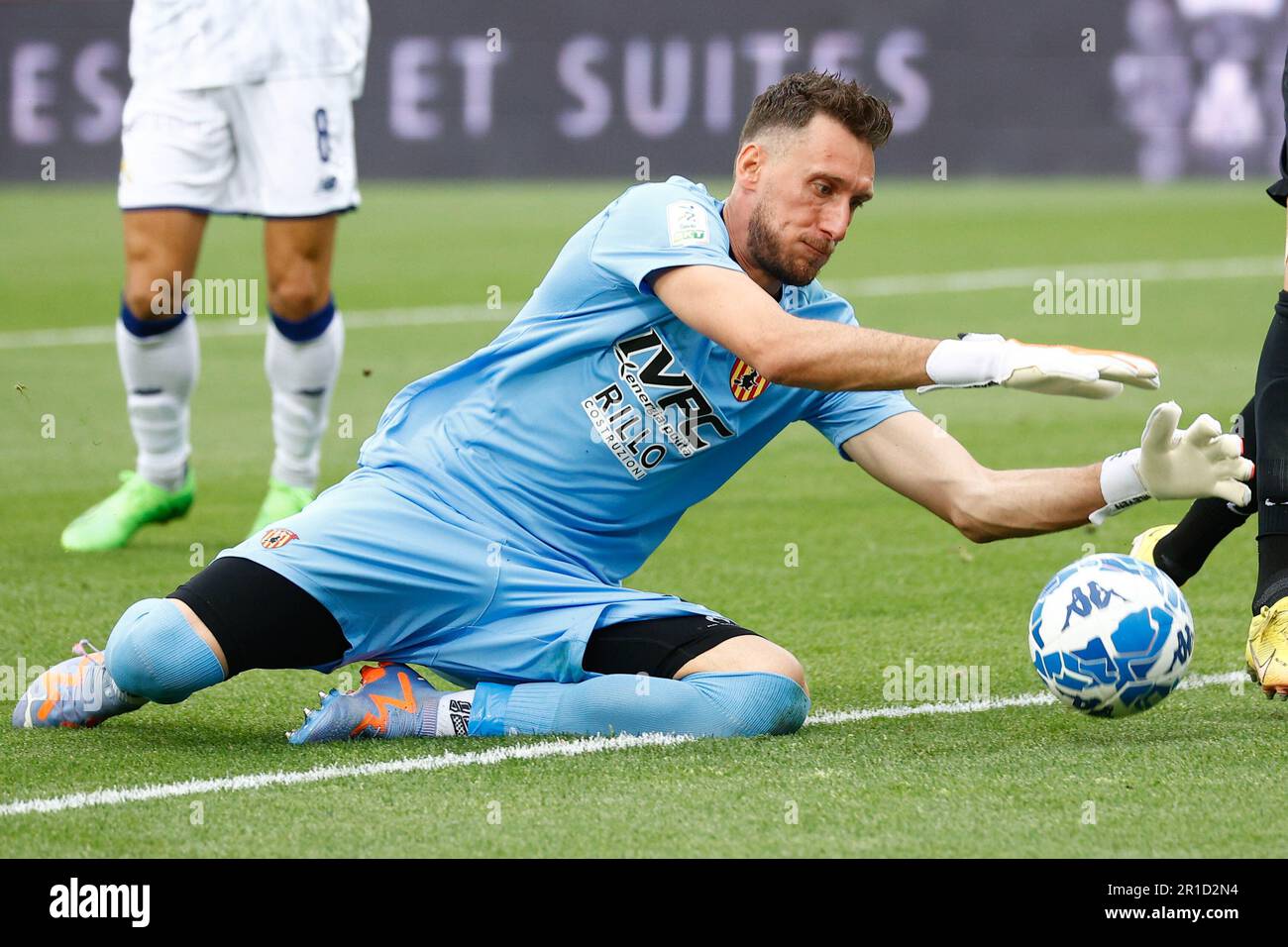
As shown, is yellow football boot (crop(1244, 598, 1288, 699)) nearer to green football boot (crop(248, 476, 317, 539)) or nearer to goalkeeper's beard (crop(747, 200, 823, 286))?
goalkeeper's beard (crop(747, 200, 823, 286))

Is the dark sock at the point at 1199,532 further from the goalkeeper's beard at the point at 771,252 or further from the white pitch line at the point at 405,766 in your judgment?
the goalkeeper's beard at the point at 771,252

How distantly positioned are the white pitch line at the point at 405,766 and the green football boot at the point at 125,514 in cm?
335

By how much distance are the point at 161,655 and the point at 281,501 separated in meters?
2.99

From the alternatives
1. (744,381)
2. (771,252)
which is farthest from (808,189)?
(744,381)

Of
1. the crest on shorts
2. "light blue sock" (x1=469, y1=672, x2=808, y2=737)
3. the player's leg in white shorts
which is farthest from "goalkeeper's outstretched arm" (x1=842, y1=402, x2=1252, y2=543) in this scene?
the player's leg in white shorts

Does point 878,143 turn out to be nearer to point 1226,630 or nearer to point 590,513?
point 590,513

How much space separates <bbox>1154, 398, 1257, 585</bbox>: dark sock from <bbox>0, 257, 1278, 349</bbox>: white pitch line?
29.1 ft

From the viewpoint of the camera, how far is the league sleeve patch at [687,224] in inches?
181

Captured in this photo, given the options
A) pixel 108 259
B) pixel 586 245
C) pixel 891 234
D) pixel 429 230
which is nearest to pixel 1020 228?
pixel 891 234

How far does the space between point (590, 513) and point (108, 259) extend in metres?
14.2

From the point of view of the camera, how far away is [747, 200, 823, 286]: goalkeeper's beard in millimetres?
4664

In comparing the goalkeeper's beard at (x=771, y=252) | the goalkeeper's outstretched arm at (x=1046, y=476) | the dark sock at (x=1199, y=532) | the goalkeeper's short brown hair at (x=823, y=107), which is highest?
the goalkeeper's short brown hair at (x=823, y=107)

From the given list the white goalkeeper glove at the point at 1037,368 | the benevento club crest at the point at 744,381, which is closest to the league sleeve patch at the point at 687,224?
the benevento club crest at the point at 744,381

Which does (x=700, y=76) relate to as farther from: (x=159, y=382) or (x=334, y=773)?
(x=334, y=773)
